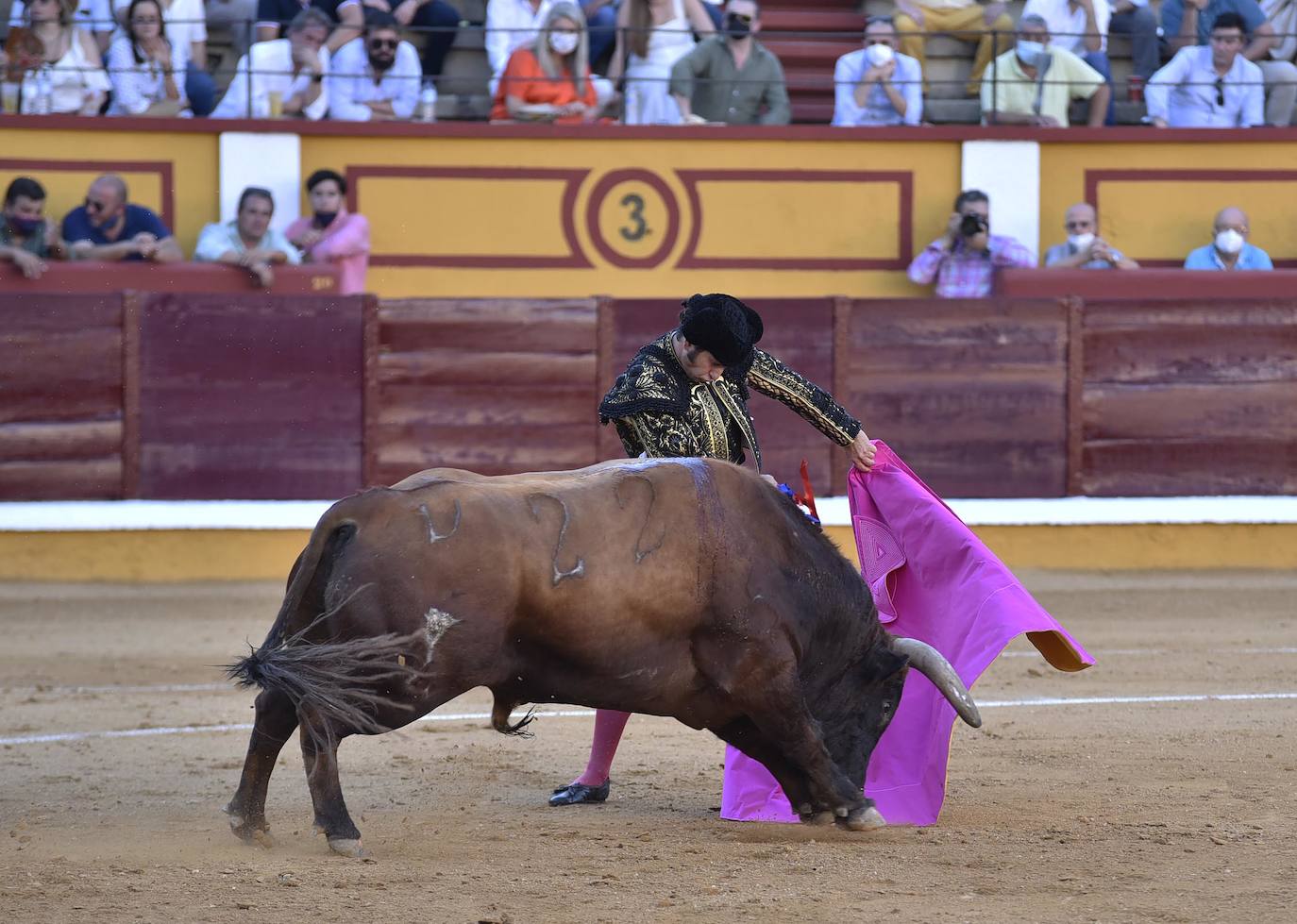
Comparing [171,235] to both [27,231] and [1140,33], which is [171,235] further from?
[1140,33]

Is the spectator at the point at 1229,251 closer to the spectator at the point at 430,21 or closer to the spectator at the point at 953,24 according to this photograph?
the spectator at the point at 953,24

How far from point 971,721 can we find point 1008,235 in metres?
5.13

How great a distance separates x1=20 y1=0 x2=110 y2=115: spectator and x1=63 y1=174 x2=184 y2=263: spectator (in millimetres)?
521

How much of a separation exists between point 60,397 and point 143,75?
166cm

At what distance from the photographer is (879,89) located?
28.6 ft

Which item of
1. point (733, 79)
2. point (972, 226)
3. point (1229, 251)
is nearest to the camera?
point (972, 226)

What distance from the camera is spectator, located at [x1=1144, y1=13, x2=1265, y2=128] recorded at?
878cm

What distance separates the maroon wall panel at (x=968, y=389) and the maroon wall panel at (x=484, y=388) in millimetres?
1207

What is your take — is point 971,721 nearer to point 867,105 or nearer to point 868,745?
point 868,745

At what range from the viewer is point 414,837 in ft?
12.0

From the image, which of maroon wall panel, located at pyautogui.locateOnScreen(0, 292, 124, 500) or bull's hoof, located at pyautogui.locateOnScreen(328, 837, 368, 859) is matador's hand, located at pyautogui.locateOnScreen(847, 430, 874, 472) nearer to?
bull's hoof, located at pyautogui.locateOnScreen(328, 837, 368, 859)

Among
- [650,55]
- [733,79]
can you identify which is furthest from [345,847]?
[650,55]

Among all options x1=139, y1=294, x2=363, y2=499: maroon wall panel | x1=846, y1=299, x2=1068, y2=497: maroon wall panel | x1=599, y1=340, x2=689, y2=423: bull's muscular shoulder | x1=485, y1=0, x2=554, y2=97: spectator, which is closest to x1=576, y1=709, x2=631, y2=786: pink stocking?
x1=599, y1=340, x2=689, y2=423: bull's muscular shoulder

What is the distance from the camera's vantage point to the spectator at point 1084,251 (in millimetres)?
8281
